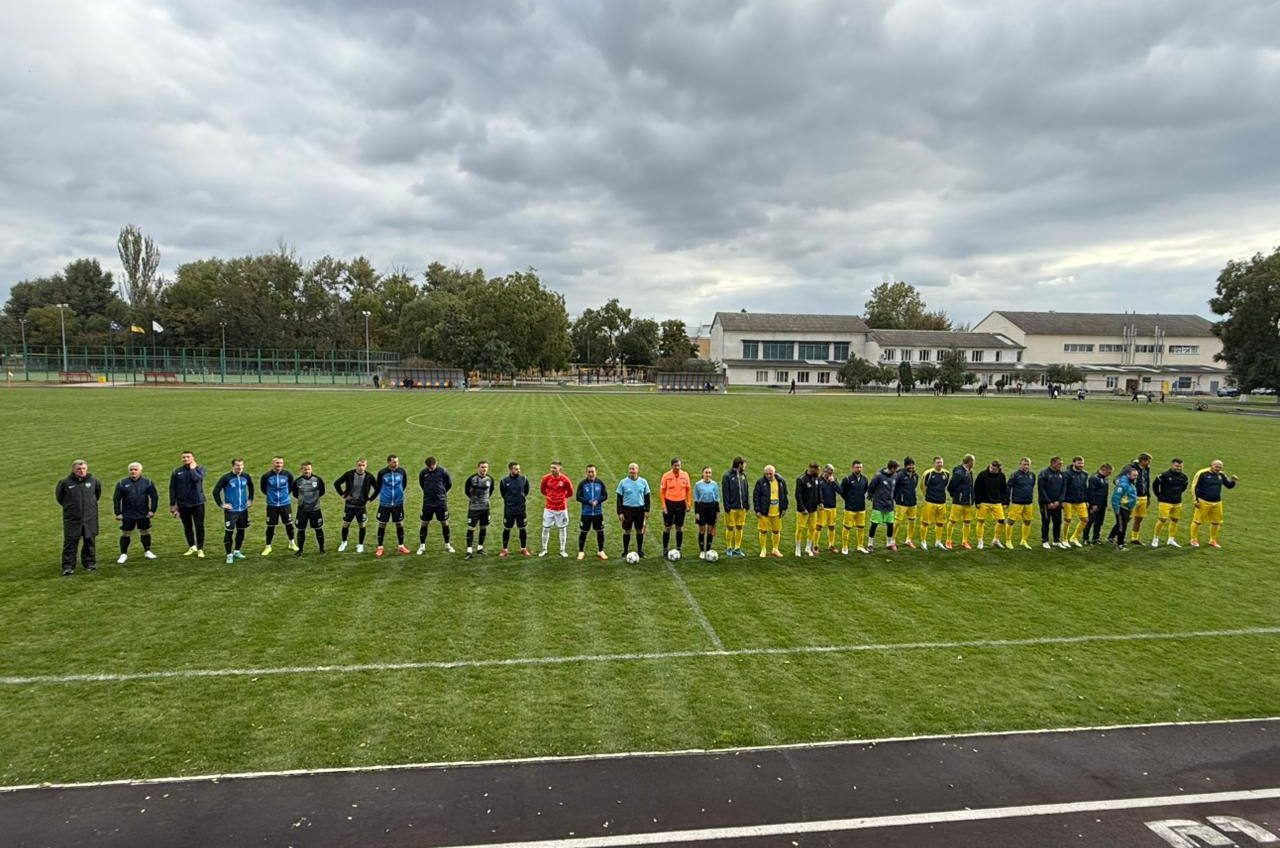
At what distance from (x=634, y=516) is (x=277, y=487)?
663 centimetres

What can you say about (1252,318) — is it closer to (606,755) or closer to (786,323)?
(786,323)

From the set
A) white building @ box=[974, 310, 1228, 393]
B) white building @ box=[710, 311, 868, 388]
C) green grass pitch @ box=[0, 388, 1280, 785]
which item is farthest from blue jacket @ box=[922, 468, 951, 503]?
white building @ box=[974, 310, 1228, 393]

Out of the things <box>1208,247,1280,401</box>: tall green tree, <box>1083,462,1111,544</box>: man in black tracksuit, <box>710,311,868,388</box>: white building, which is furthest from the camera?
<box>710,311,868,388</box>: white building

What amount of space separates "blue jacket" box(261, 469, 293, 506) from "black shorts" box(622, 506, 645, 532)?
20.8ft

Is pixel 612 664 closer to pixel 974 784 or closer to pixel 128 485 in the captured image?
pixel 974 784

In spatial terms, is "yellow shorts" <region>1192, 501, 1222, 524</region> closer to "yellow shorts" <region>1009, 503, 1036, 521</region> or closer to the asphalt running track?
"yellow shorts" <region>1009, 503, 1036, 521</region>

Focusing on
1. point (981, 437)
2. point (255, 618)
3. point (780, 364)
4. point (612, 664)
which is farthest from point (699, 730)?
point (780, 364)

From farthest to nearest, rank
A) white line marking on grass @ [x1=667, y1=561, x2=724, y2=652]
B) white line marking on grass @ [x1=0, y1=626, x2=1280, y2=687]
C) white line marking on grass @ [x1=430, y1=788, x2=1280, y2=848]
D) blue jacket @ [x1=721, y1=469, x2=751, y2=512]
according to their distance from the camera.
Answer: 1. blue jacket @ [x1=721, y1=469, x2=751, y2=512]
2. white line marking on grass @ [x1=667, y1=561, x2=724, y2=652]
3. white line marking on grass @ [x1=0, y1=626, x2=1280, y2=687]
4. white line marking on grass @ [x1=430, y1=788, x2=1280, y2=848]

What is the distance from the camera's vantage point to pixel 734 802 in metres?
5.98

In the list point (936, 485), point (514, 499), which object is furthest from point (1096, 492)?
point (514, 499)

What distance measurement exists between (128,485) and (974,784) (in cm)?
1353

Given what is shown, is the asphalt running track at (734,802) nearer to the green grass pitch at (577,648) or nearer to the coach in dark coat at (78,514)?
the green grass pitch at (577,648)

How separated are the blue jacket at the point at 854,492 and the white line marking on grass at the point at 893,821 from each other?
7654 mm

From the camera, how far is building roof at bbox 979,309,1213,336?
329 feet
